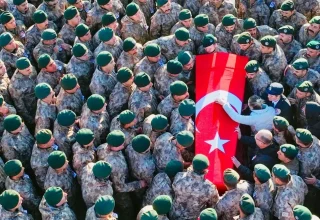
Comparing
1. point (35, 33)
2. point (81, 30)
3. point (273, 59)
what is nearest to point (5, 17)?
point (35, 33)

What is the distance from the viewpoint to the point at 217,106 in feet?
26.2

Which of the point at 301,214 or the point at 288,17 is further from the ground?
the point at 288,17

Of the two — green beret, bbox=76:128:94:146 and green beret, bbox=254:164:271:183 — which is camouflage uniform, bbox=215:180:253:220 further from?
green beret, bbox=76:128:94:146

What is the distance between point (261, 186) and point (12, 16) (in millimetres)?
6181

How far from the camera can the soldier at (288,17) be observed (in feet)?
30.4

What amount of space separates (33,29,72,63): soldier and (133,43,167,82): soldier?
1684 mm

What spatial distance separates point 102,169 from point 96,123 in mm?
1351

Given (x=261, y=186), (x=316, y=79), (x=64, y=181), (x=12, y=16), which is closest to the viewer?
(x=261, y=186)

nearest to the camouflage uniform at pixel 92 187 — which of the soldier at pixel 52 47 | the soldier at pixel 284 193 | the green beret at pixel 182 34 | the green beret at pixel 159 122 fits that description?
the green beret at pixel 159 122

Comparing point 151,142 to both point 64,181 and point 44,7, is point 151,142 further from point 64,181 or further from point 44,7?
point 44,7

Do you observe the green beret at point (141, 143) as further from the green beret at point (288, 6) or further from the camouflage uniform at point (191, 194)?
the green beret at point (288, 6)

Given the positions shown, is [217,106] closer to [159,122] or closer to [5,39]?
A: [159,122]

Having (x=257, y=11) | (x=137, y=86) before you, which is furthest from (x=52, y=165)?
(x=257, y=11)

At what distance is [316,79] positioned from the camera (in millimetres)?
8141
